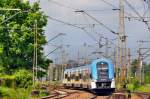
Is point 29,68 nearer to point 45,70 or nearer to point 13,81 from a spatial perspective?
point 45,70

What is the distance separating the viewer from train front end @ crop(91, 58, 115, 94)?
59.9 meters

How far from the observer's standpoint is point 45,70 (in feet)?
243

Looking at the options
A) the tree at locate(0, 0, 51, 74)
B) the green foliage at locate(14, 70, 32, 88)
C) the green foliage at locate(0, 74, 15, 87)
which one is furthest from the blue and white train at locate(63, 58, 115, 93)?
the tree at locate(0, 0, 51, 74)

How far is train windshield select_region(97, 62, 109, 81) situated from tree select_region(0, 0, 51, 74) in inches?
447

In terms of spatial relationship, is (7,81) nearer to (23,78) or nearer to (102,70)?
(23,78)

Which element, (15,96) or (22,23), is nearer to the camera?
(15,96)

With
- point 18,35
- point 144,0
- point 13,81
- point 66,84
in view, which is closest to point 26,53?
point 18,35

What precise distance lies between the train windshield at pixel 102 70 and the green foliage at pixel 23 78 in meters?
9.13

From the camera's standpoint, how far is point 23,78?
6481cm

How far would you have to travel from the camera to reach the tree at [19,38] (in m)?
68.9

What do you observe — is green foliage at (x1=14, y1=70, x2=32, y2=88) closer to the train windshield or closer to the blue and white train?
the blue and white train

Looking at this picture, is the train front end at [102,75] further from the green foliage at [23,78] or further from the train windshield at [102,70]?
the green foliage at [23,78]

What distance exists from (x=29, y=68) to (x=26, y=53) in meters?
3.17

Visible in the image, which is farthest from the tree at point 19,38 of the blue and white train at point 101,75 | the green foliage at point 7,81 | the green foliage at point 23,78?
the blue and white train at point 101,75
